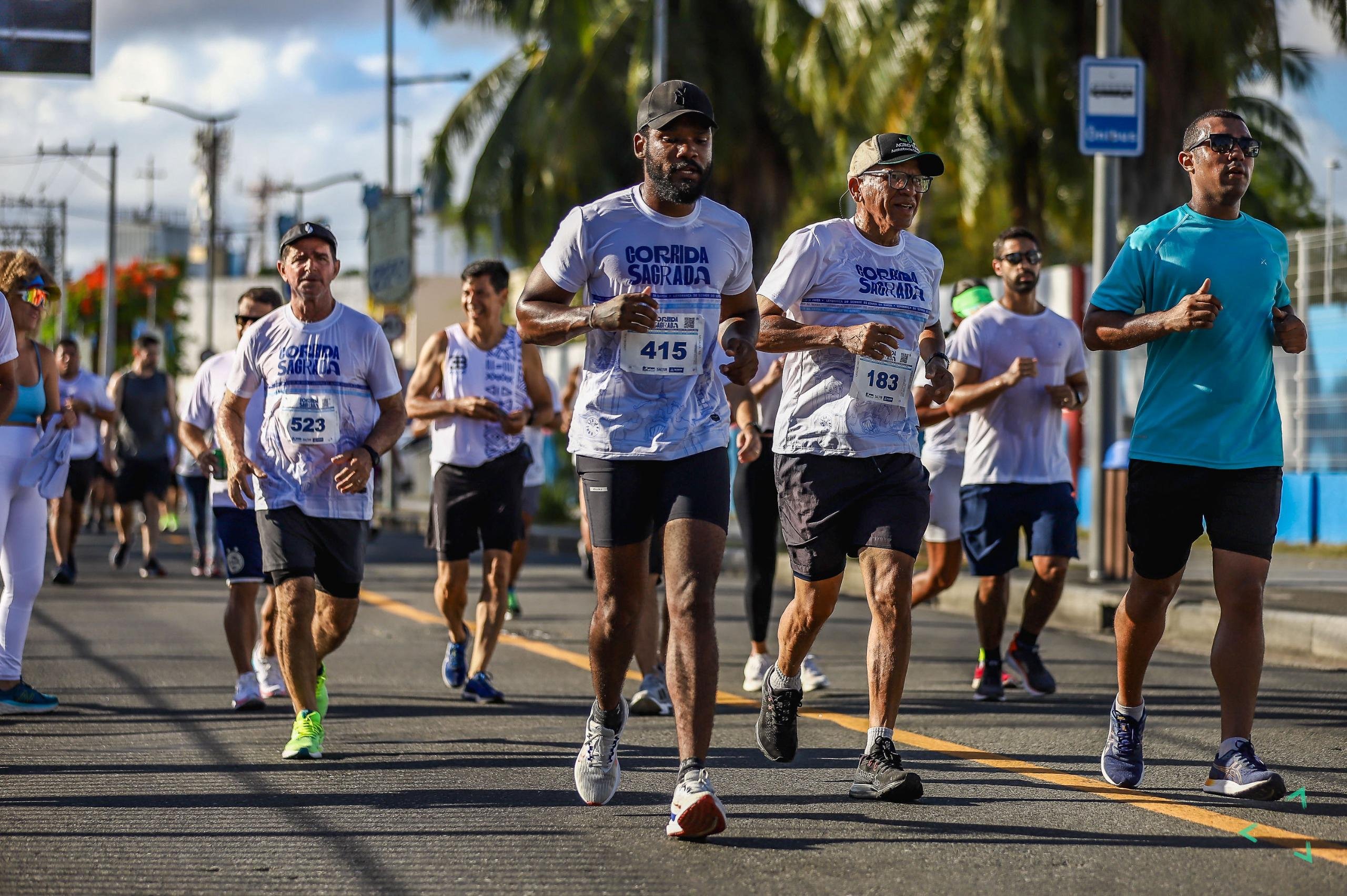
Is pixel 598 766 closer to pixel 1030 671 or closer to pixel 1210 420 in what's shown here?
pixel 1210 420

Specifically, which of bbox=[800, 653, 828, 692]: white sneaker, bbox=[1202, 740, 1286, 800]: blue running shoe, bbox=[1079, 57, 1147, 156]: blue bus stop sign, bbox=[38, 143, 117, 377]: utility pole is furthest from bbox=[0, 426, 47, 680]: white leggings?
bbox=[38, 143, 117, 377]: utility pole

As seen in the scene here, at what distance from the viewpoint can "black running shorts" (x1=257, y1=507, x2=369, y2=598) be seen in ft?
21.6

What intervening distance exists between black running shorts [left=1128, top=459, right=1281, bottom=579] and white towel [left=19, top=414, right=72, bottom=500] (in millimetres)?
4688

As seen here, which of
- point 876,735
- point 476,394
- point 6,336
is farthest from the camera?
point 476,394

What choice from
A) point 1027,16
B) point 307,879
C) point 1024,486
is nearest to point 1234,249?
point 1024,486

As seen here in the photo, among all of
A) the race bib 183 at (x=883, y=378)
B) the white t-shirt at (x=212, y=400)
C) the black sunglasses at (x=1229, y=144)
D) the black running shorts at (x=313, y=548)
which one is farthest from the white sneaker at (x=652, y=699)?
the black sunglasses at (x=1229, y=144)

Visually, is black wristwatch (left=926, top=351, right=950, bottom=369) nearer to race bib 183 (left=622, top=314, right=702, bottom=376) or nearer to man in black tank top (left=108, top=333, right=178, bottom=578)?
race bib 183 (left=622, top=314, right=702, bottom=376)

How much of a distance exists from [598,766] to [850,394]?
1493 mm

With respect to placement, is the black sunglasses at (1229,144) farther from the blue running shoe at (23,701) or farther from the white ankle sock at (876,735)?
the blue running shoe at (23,701)

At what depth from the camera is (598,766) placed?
542cm

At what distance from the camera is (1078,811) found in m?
5.38

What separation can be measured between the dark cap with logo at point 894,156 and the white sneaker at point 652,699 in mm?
2528

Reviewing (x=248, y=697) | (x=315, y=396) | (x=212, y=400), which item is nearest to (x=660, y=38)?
(x=212, y=400)

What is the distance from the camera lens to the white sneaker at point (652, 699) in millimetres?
7582
